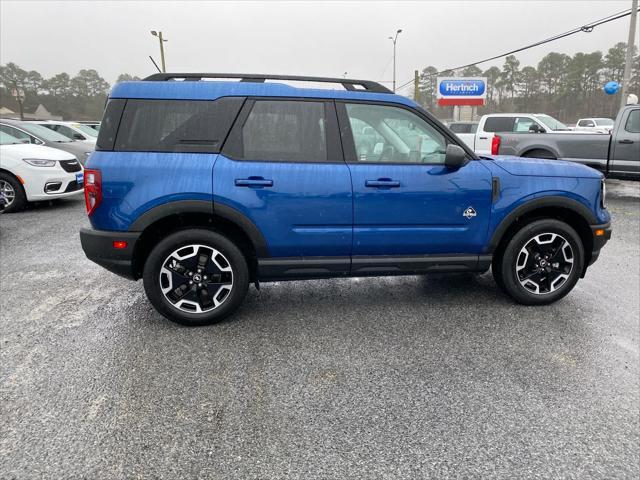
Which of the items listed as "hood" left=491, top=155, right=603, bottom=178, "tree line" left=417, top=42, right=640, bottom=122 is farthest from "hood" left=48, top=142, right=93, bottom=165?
"tree line" left=417, top=42, right=640, bottom=122

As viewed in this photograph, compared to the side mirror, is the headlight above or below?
below

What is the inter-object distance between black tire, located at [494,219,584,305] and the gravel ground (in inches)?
7.2

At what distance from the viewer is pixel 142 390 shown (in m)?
2.66

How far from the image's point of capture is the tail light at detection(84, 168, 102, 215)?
319 cm

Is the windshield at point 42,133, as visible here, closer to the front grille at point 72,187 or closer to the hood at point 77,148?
the hood at point 77,148

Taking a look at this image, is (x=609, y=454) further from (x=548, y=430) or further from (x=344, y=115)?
(x=344, y=115)

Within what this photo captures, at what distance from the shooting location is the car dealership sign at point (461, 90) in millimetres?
37250

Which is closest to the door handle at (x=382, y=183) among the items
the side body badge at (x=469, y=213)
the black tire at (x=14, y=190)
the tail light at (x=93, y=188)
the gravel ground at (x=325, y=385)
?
the side body badge at (x=469, y=213)

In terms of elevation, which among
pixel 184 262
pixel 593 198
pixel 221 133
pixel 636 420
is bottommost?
pixel 636 420

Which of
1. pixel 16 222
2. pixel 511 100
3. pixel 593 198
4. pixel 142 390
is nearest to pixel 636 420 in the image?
pixel 593 198

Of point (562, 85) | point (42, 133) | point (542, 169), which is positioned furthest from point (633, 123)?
point (562, 85)

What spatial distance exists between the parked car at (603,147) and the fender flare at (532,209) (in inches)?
273

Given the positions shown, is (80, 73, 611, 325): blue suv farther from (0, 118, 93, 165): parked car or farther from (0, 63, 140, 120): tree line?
(0, 63, 140, 120): tree line

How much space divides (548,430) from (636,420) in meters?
0.57
